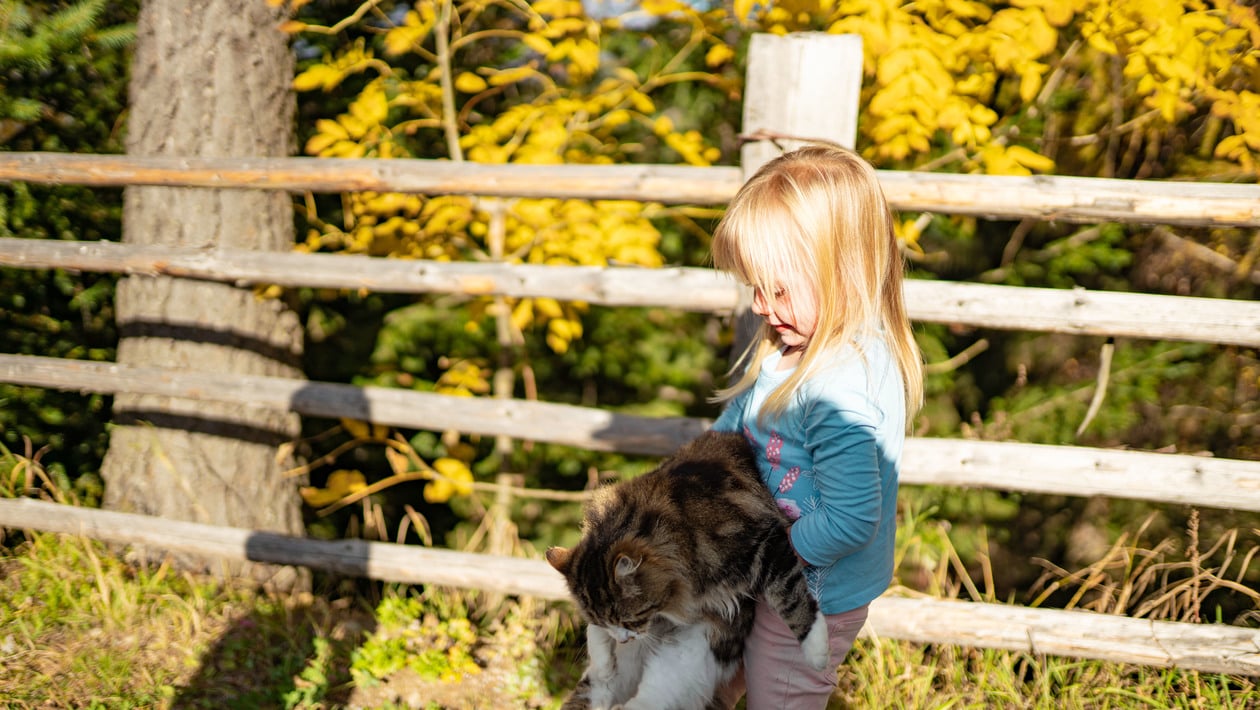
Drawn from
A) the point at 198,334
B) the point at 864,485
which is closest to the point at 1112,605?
the point at 864,485

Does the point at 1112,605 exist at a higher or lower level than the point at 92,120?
lower

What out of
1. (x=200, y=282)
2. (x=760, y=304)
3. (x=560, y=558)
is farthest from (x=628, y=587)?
(x=200, y=282)

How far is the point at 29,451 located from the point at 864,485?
3804mm

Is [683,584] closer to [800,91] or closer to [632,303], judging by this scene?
[632,303]

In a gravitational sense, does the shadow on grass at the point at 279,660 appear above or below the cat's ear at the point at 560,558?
below

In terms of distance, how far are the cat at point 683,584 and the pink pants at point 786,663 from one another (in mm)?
46

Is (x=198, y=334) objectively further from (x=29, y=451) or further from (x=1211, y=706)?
(x=1211, y=706)

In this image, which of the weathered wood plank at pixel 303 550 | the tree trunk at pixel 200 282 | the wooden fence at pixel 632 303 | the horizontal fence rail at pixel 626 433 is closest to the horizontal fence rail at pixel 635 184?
the wooden fence at pixel 632 303

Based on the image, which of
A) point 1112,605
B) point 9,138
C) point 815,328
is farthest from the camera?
point 9,138

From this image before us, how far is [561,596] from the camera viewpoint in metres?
2.99

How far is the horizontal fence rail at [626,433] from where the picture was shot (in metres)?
2.62

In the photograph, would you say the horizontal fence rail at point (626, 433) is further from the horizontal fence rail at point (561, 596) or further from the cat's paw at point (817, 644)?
the cat's paw at point (817, 644)

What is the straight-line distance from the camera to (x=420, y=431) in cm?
465

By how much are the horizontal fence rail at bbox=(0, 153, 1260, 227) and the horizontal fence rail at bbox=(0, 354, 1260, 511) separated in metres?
0.75
